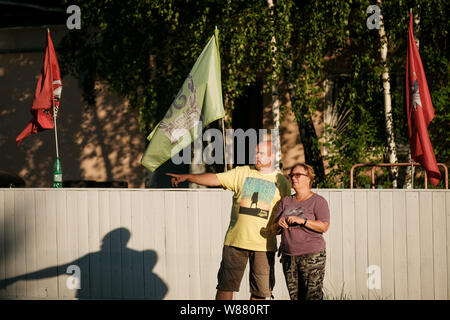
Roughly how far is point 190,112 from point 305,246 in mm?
2258

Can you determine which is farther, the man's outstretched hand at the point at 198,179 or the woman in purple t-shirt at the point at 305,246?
the man's outstretched hand at the point at 198,179

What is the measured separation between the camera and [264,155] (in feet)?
18.0

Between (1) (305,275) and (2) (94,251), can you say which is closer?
(1) (305,275)

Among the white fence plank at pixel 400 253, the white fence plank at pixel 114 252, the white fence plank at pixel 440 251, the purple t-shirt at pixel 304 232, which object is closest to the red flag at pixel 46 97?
the white fence plank at pixel 114 252

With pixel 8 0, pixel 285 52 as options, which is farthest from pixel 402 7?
pixel 8 0

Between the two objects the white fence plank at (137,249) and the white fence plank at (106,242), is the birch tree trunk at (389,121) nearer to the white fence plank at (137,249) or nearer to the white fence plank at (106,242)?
the white fence plank at (137,249)

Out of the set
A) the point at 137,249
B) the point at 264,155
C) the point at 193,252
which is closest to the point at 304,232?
the point at 264,155

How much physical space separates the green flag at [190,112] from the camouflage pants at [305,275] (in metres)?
1.98

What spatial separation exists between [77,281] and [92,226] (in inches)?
28.3

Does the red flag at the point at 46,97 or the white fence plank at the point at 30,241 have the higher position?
the red flag at the point at 46,97

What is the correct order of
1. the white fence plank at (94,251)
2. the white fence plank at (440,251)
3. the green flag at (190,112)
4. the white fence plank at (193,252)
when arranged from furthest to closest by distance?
the white fence plank at (94,251)
the white fence plank at (193,252)
the white fence plank at (440,251)
the green flag at (190,112)

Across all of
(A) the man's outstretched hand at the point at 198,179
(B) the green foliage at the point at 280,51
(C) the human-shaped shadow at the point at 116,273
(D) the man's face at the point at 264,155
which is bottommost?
(C) the human-shaped shadow at the point at 116,273

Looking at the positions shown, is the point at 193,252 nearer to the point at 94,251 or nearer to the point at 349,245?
the point at 94,251

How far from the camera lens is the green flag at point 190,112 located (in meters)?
6.43
